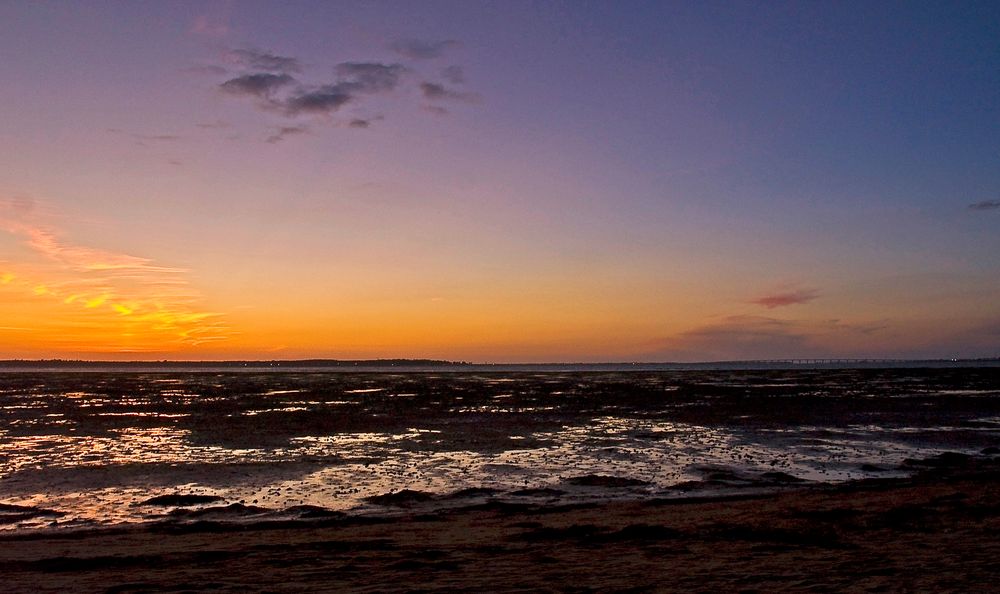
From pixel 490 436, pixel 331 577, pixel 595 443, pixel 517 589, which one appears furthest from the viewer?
pixel 490 436

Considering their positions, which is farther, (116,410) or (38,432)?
(116,410)

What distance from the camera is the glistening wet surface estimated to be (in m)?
17.9

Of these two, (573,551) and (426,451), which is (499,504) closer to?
(573,551)

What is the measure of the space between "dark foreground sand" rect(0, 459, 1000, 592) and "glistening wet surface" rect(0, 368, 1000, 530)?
2.68m

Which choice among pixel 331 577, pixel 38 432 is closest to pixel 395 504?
pixel 331 577

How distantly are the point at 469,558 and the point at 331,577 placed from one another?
2.09 m

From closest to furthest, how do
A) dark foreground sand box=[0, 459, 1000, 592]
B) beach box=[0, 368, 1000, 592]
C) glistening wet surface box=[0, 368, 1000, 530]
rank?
dark foreground sand box=[0, 459, 1000, 592] < beach box=[0, 368, 1000, 592] < glistening wet surface box=[0, 368, 1000, 530]

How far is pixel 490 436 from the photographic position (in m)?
30.1

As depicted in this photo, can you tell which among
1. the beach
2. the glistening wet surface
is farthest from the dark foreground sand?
the glistening wet surface

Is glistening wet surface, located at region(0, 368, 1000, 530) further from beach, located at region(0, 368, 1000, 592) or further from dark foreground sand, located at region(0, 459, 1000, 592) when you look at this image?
dark foreground sand, located at region(0, 459, 1000, 592)

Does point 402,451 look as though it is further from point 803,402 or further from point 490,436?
point 803,402

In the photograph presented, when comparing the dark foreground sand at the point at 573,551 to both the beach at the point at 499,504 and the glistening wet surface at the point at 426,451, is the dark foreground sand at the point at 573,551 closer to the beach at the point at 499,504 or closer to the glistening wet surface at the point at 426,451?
the beach at the point at 499,504

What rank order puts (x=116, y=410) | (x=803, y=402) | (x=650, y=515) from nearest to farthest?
(x=650, y=515), (x=116, y=410), (x=803, y=402)

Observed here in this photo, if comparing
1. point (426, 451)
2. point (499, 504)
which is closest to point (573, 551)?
point (499, 504)
